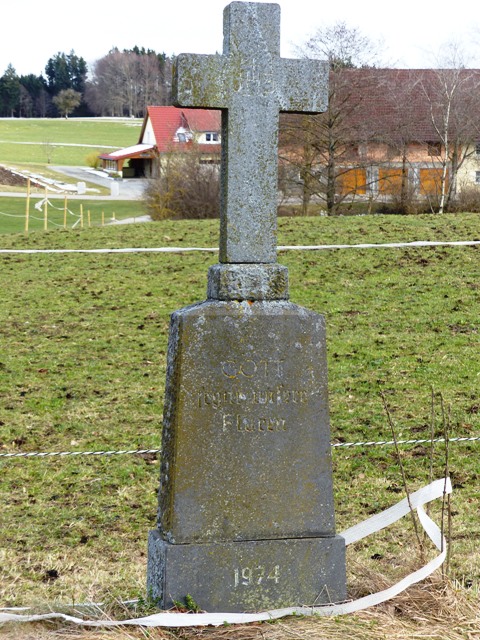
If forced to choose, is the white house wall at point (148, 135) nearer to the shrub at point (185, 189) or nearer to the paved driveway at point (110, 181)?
the paved driveway at point (110, 181)

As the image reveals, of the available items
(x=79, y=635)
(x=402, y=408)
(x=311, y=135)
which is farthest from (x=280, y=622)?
(x=311, y=135)

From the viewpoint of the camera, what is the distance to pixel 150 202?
1503 inches

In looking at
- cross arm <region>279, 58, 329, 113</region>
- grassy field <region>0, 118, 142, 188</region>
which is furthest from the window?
grassy field <region>0, 118, 142, 188</region>

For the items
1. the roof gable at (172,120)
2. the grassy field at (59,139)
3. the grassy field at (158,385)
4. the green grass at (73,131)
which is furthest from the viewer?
the green grass at (73,131)

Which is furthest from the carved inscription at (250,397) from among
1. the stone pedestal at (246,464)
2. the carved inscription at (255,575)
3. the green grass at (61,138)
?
the green grass at (61,138)

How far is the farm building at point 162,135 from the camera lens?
63.6 meters

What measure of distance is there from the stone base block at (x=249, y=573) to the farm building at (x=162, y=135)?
52.4 meters

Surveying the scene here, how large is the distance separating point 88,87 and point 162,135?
8935cm

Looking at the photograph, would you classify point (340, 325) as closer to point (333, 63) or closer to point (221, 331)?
point (221, 331)

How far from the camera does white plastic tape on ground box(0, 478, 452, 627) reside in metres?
4.38

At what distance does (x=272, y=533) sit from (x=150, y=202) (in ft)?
112

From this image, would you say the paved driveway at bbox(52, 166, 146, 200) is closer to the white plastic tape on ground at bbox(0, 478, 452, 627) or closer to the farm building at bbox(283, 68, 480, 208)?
the farm building at bbox(283, 68, 480, 208)

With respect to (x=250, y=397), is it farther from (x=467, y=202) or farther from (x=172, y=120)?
(x=172, y=120)

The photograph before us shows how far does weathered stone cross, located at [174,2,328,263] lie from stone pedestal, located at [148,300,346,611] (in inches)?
13.6
